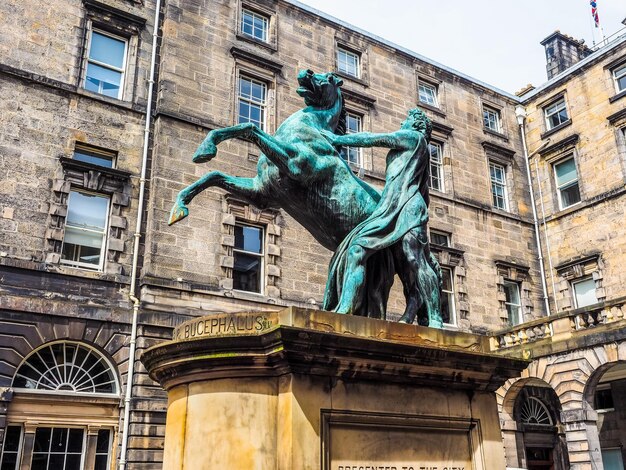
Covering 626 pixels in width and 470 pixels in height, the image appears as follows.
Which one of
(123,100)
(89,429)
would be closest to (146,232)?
(123,100)

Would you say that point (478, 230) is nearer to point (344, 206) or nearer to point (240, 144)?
point (240, 144)

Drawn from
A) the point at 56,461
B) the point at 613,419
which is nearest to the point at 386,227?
the point at 56,461

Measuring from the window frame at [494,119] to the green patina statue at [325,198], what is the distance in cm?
2136

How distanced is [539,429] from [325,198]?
1891 centimetres

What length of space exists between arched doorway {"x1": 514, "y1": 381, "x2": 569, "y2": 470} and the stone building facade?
0.28ft

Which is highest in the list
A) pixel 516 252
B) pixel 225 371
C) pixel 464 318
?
pixel 516 252

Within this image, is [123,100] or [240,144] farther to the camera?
[240,144]

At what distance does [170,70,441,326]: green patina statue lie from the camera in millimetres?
5824

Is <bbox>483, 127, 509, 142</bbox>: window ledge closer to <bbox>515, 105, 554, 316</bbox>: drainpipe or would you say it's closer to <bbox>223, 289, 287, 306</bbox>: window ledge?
<bbox>515, 105, 554, 316</bbox>: drainpipe

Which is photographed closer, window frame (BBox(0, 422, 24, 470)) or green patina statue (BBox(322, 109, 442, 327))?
green patina statue (BBox(322, 109, 442, 327))

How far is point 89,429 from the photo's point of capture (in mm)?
14219

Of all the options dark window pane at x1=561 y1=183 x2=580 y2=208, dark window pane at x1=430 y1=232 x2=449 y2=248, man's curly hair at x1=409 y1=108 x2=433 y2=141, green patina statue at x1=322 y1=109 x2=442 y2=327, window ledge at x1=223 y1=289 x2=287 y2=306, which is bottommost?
green patina statue at x1=322 y1=109 x2=442 y2=327

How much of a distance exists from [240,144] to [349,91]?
5.22 m

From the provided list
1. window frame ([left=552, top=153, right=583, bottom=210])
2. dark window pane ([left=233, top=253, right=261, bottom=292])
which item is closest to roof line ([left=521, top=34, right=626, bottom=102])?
window frame ([left=552, top=153, right=583, bottom=210])
